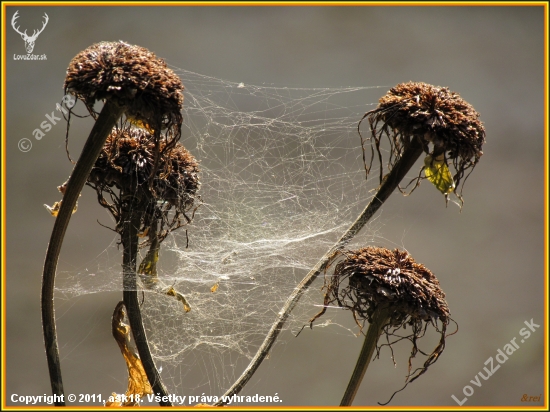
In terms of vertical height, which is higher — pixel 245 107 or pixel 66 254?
pixel 245 107

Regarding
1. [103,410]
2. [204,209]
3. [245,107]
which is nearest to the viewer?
[103,410]

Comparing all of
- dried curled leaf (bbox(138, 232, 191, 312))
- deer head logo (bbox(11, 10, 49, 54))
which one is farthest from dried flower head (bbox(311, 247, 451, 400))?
deer head logo (bbox(11, 10, 49, 54))

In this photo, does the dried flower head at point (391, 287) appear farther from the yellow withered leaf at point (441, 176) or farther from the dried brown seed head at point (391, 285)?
the yellow withered leaf at point (441, 176)

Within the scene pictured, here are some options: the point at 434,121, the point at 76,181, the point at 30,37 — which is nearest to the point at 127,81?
the point at 76,181

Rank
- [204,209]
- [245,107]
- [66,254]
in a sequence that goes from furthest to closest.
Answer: [66,254] < [245,107] < [204,209]

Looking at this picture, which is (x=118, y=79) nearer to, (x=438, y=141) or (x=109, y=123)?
(x=109, y=123)

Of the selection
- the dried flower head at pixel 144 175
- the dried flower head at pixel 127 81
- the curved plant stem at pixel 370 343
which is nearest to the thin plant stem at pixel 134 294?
the dried flower head at pixel 144 175

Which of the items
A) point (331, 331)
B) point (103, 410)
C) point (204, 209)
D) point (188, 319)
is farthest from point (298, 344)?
point (103, 410)
